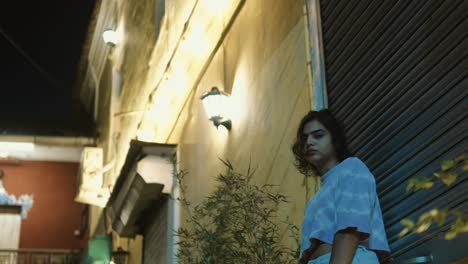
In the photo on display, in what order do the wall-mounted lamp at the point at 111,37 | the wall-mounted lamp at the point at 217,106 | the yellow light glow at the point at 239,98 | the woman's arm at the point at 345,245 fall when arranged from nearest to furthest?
the woman's arm at the point at 345,245
the yellow light glow at the point at 239,98
the wall-mounted lamp at the point at 217,106
the wall-mounted lamp at the point at 111,37

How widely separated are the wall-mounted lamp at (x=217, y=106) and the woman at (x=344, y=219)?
403 cm

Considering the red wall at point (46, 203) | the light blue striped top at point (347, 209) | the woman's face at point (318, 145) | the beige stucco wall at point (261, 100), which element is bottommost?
the light blue striped top at point (347, 209)

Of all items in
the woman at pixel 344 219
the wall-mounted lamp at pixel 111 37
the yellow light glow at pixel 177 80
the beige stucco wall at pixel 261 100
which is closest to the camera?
the woman at pixel 344 219

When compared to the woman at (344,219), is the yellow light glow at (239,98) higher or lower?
higher

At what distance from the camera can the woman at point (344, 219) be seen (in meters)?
4.16

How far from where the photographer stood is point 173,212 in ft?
36.1

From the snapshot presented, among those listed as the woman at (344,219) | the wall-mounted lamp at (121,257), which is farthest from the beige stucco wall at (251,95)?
the woman at (344,219)

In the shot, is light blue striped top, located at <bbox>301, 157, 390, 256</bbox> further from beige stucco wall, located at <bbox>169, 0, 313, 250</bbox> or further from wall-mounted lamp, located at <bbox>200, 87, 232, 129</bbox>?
wall-mounted lamp, located at <bbox>200, 87, 232, 129</bbox>

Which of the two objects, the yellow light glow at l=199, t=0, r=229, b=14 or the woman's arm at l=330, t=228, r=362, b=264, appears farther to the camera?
the yellow light glow at l=199, t=0, r=229, b=14

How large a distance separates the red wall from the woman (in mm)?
22249

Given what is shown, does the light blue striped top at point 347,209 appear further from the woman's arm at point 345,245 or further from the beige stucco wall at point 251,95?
the beige stucco wall at point 251,95

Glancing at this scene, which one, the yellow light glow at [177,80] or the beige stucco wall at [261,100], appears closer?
the beige stucco wall at [261,100]

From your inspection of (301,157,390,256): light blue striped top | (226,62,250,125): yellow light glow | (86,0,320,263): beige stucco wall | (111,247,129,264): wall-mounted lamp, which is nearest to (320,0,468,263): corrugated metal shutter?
(301,157,390,256): light blue striped top

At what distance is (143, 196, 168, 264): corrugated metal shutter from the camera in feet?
37.5
